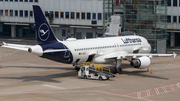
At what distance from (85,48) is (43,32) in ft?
22.9

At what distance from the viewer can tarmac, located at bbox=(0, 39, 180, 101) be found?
1265 inches

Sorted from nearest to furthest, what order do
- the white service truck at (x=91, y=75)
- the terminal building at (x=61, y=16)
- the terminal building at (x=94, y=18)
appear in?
the white service truck at (x=91, y=75) < the terminal building at (x=94, y=18) < the terminal building at (x=61, y=16)

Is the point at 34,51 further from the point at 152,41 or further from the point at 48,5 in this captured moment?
the point at 48,5

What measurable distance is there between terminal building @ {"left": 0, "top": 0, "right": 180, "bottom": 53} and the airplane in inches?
709

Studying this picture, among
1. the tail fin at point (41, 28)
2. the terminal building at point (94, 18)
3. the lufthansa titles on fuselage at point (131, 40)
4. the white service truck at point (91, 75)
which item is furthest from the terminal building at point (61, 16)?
the tail fin at point (41, 28)

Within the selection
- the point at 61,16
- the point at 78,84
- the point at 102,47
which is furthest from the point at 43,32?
the point at 61,16

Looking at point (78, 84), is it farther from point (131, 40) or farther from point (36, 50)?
point (131, 40)

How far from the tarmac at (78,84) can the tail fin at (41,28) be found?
5365 millimetres

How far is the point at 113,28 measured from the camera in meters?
75.2

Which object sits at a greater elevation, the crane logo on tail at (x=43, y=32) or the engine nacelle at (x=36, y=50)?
the crane logo on tail at (x=43, y=32)

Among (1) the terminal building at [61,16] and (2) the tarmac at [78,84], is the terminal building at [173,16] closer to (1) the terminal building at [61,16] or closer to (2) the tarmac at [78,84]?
(1) the terminal building at [61,16]

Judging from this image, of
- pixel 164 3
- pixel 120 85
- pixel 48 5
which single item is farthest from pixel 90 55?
pixel 48 5

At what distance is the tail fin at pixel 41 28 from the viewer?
39594 millimetres

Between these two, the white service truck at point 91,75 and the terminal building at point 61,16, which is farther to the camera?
the terminal building at point 61,16
